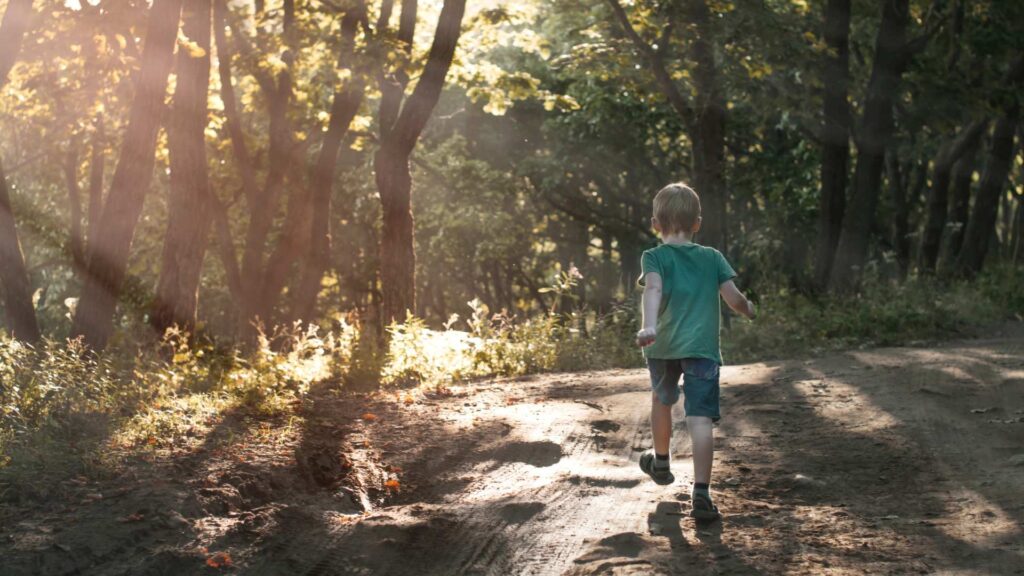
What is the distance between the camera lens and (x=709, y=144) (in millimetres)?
18859

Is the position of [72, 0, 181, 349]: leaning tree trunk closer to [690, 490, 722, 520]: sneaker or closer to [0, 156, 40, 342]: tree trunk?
[0, 156, 40, 342]: tree trunk

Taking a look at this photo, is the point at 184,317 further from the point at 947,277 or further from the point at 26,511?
the point at 947,277

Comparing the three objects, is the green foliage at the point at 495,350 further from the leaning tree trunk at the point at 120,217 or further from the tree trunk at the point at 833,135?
the tree trunk at the point at 833,135

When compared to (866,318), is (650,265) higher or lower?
higher

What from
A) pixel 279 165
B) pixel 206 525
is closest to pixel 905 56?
pixel 279 165

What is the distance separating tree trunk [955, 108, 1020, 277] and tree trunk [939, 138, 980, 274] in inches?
28.1

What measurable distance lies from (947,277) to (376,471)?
1710 centimetres

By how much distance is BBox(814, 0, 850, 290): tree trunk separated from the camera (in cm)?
1939

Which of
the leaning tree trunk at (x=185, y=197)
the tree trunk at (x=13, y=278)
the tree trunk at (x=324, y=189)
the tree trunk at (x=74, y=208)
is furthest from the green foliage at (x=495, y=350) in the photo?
the tree trunk at (x=74, y=208)

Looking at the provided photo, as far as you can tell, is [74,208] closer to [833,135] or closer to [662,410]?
[833,135]

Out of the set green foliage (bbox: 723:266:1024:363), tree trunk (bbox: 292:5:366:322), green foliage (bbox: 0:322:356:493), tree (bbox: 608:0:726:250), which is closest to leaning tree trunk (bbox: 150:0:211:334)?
green foliage (bbox: 0:322:356:493)

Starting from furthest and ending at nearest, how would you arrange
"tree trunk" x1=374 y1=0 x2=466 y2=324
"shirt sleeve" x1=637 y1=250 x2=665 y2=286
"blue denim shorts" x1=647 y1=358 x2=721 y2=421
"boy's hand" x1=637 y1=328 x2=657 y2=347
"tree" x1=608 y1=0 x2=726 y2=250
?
"tree" x1=608 y1=0 x2=726 y2=250 → "tree trunk" x1=374 y1=0 x2=466 y2=324 → "shirt sleeve" x1=637 y1=250 x2=665 y2=286 → "blue denim shorts" x1=647 y1=358 x2=721 y2=421 → "boy's hand" x1=637 y1=328 x2=657 y2=347

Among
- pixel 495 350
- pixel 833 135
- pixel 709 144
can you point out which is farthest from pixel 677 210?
pixel 833 135

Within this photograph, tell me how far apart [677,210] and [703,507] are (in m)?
1.53
